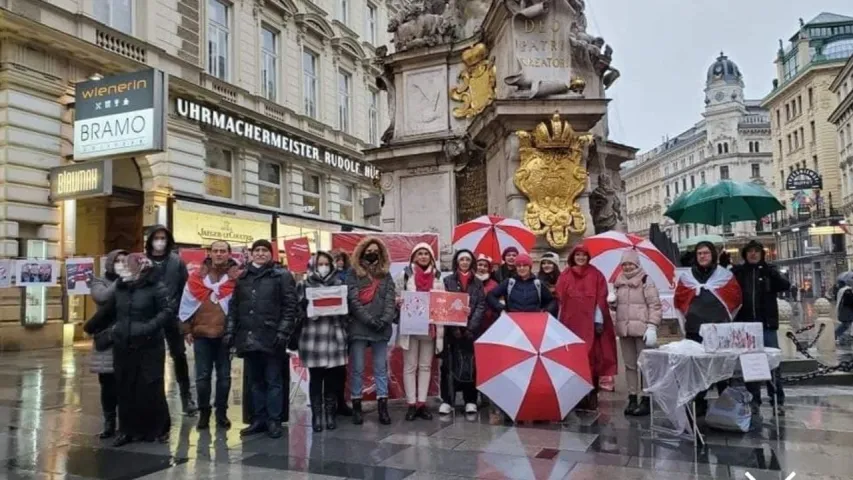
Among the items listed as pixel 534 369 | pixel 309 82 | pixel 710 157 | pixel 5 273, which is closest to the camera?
pixel 534 369

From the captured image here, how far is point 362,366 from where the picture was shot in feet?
22.4

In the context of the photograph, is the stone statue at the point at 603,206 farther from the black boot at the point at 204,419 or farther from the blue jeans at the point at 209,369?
the black boot at the point at 204,419

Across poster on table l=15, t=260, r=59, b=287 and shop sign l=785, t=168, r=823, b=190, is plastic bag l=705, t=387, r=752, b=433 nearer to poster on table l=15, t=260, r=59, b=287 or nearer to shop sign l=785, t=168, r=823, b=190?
poster on table l=15, t=260, r=59, b=287

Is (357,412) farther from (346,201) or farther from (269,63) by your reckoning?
(346,201)

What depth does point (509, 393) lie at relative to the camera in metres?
6.41

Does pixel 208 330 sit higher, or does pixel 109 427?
pixel 208 330

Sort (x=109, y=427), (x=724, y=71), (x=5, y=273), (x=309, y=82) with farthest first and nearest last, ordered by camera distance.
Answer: (x=724, y=71)
(x=309, y=82)
(x=5, y=273)
(x=109, y=427)

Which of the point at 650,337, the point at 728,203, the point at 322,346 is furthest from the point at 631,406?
the point at 728,203

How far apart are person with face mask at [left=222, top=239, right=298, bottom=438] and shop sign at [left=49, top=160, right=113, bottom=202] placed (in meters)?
Result: 12.2

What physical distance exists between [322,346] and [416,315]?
99 centimetres

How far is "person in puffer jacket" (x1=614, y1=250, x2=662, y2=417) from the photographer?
6773 millimetres

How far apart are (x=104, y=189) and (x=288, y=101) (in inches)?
537

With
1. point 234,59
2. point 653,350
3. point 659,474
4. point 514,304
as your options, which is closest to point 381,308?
point 514,304

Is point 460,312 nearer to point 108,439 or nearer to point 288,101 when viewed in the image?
point 108,439
